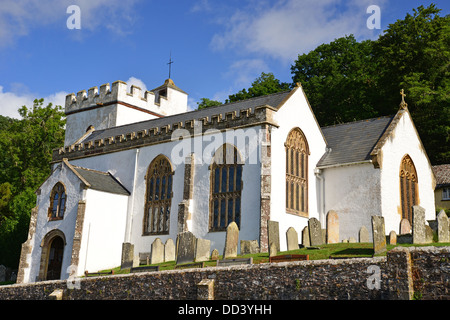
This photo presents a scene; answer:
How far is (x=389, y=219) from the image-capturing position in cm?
3091

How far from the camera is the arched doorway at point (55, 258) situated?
33.6m

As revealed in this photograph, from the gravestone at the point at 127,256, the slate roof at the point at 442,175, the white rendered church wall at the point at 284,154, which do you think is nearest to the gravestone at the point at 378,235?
the white rendered church wall at the point at 284,154

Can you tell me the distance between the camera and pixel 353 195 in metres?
31.8

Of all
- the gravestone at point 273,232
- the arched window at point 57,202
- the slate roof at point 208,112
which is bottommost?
the gravestone at point 273,232

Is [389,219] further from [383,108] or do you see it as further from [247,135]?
[383,108]

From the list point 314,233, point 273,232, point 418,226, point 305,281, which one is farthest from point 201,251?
point 418,226

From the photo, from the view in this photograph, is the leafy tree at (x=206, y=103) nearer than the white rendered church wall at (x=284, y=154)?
No

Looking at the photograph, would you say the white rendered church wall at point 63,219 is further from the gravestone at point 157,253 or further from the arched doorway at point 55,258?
the gravestone at point 157,253

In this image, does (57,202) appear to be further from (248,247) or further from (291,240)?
(291,240)

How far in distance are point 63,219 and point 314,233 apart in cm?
1735

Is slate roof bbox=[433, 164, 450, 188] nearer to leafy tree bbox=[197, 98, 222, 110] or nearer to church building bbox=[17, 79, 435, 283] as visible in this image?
church building bbox=[17, 79, 435, 283]

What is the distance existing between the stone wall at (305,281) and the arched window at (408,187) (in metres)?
18.8

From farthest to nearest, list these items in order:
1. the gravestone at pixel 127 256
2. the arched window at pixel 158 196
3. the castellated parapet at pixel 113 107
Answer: the castellated parapet at pixel 113 107 → the arched window at pixel 158 196 → the gravestone at pixel 127 256
